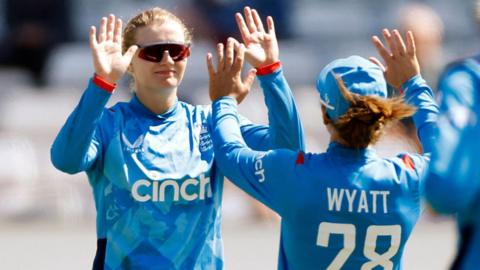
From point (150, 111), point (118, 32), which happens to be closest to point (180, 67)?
point (150, 111)

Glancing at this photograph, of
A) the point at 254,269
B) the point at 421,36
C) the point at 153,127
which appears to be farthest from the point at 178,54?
the point at 421,36

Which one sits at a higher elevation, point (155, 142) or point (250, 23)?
point (250, 23)

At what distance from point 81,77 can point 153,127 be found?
27.2 feet

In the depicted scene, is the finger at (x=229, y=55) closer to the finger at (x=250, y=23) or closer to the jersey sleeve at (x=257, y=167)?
the finger at (x=250, y=23)

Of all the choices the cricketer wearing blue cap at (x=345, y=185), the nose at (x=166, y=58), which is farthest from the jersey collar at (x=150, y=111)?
the cricketer wearing blue cap at (x=345, y=185)

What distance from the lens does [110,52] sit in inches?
187

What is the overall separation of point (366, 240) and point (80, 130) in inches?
45.4

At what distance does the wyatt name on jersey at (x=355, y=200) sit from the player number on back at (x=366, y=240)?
56 mm

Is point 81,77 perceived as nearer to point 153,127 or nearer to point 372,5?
point 372,5

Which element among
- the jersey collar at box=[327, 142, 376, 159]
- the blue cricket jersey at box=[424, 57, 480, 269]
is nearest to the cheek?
the jersey collar at box=[327, 142, 376, 159]

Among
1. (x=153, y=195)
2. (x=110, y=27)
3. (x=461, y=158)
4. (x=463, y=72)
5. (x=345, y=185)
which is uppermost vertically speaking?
(x=463, y=72)

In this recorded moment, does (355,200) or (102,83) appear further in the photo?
(102,83)

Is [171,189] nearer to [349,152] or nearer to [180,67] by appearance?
[180,67]

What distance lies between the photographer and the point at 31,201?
1103 cm
